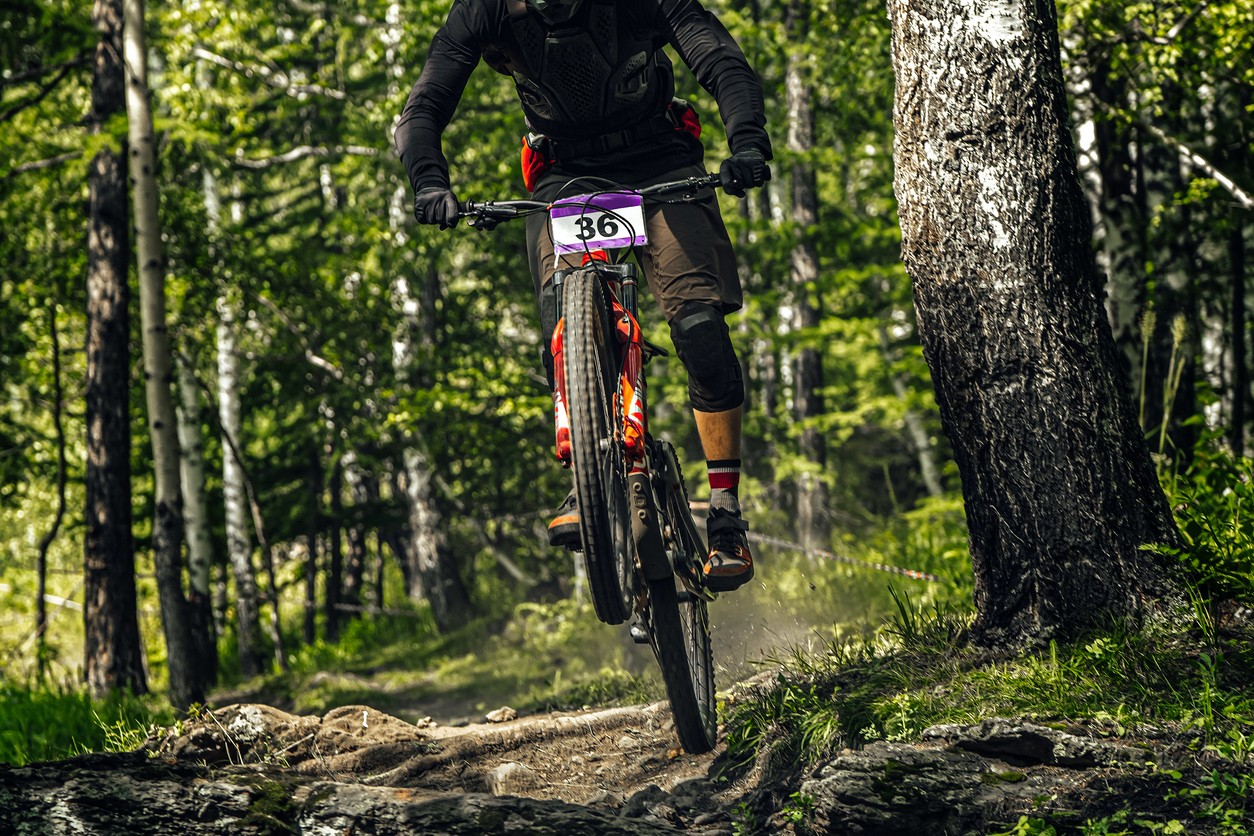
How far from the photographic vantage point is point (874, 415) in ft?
59.6

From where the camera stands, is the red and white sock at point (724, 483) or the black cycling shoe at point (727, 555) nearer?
the black cycling shoe at point (727, 555)

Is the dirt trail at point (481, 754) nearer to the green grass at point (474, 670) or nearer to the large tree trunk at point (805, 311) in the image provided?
the green grass at point (474, 670)

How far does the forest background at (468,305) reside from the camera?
8031 millimetres

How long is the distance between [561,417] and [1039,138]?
6.73 ft

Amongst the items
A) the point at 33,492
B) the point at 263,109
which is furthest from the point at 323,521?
the point at 33,492

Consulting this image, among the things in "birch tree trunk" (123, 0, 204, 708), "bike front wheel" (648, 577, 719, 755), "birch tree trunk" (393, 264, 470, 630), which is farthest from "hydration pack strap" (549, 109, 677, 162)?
"birch tree trunk" (393, 264, 470, 630)

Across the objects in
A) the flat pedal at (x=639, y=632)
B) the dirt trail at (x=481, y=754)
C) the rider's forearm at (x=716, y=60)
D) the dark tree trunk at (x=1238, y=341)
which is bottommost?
the dirt trail at (x=481, y=754)

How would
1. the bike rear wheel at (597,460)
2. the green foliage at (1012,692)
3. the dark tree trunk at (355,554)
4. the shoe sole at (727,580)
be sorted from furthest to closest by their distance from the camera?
the dark tree trunk at (355,554)
the shoe sole at (727,580)
the bike rear wheel at (597,460)
the green foliage at (1012,692)

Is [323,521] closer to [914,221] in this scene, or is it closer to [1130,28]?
[1130,28]

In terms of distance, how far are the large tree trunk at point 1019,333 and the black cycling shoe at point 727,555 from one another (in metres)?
0.89

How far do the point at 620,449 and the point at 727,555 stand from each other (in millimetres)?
832

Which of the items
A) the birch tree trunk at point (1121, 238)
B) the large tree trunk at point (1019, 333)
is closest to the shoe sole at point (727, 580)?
the large tree trunk at point (1019, 333)

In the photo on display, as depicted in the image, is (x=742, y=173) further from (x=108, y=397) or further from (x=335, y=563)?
(x=335, y=563)

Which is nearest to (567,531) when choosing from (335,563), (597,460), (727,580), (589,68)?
(597,460)
